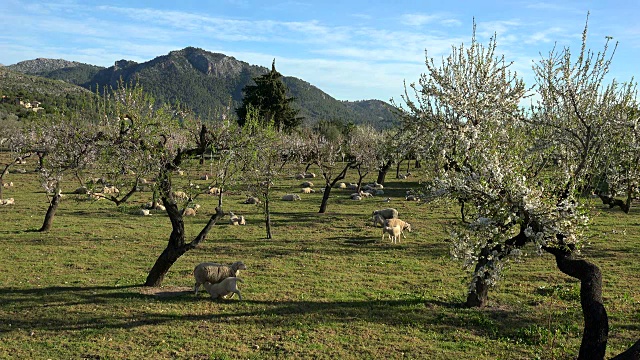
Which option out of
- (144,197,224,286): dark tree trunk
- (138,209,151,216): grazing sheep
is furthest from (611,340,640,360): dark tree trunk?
(138,209,151,216): grazing sheep

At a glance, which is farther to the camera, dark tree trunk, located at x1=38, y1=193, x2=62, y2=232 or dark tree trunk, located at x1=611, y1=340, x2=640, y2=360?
dark tree trunk, located at x1=38, y1=193, x2=62, y2=232

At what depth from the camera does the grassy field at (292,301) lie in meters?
12.6

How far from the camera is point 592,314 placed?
34.0ft

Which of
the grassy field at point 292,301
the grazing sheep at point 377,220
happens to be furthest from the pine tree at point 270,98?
the grassy field at point 292,301

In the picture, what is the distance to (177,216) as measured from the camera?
55.8 ft

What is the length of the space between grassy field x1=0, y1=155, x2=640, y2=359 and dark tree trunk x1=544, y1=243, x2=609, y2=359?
1459 millimetres

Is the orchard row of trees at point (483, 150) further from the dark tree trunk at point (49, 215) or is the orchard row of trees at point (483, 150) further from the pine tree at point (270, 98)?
the pine tree at point (270, 98)

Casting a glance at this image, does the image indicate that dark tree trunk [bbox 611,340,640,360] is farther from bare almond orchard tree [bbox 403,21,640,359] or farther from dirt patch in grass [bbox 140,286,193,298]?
dirt patch in grass [bbox 140,286,193,298]

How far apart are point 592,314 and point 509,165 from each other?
398 centimetres

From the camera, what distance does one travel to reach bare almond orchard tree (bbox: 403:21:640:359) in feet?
34.3

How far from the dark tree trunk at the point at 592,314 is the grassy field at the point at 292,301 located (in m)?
1.46

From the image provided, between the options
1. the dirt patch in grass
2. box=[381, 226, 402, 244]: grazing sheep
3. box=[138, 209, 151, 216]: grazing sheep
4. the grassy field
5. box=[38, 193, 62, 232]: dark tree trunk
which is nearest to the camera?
the grassy field

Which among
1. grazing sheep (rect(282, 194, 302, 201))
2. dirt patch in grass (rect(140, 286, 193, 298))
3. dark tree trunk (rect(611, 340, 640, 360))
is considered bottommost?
dirt patch in grass (rect(140, 286, 193, 298))

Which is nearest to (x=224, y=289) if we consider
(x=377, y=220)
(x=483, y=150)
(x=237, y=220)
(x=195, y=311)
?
(x=195, y=311)
